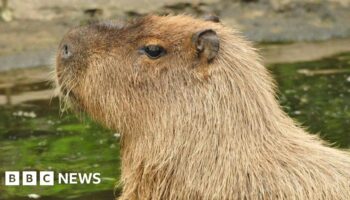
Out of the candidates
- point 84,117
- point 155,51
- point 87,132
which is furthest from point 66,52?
point 87,132

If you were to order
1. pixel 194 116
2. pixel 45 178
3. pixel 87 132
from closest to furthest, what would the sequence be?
pixel 194 116 → pixel 45 178 → pixel 87 132

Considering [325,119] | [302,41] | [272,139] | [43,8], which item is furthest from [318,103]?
[272,139]

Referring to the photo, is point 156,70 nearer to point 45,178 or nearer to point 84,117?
point 84,117

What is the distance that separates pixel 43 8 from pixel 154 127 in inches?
233

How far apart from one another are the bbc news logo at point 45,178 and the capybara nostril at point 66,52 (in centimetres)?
175

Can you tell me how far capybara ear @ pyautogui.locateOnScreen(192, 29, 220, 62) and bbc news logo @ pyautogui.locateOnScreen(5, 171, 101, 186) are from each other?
213cm

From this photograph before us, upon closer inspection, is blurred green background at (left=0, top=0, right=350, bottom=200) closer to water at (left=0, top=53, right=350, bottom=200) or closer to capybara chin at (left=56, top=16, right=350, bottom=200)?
water at (left=0, top=53, right=350, bottom=200)

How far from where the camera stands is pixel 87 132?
7848 millimetres

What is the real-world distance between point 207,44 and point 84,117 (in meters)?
1.45

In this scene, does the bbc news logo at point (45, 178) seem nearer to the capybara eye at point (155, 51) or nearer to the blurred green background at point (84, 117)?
the blurred green background at point (84, 117)

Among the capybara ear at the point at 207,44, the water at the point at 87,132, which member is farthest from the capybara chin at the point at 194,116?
the water at the point at 87,132

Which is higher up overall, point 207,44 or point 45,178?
point 207,44

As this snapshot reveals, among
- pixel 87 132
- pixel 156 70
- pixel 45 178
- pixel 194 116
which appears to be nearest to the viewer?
pixel 194 116

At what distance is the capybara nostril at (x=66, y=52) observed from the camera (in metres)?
4.97
